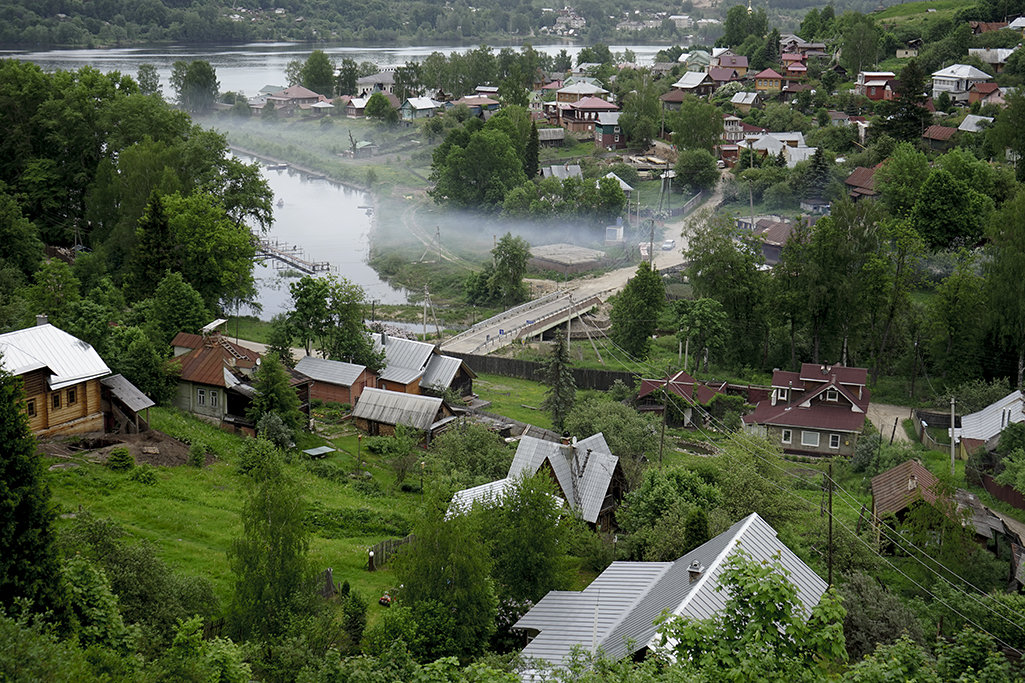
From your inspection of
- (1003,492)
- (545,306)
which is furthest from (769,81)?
(1003,492)

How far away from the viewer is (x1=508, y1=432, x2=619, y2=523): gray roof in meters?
30.0

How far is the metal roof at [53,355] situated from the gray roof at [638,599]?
652 inches

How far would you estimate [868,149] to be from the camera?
77.9 metres

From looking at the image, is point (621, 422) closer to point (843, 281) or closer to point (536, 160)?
point (843, 281)

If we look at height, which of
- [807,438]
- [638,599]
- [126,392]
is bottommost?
[807,438]

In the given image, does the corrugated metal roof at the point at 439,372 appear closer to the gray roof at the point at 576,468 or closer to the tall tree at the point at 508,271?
the gray roof at the point at 576,468

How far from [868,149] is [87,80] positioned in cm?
5229

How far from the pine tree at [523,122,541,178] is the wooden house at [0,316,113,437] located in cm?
6218

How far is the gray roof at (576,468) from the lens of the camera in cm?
3003

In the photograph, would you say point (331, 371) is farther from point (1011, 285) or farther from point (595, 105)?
point (595, 105)

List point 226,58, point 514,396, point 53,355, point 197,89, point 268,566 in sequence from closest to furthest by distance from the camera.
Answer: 1. point 268,566
2. point 53,355
3. point 514,396
4. point 197,89
5. point 226,58

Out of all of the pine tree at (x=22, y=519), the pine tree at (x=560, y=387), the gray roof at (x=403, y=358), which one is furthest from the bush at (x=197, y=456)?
the gray roof at (x=403, y=358)

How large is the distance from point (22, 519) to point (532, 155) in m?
75.7

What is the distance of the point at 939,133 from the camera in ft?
256
